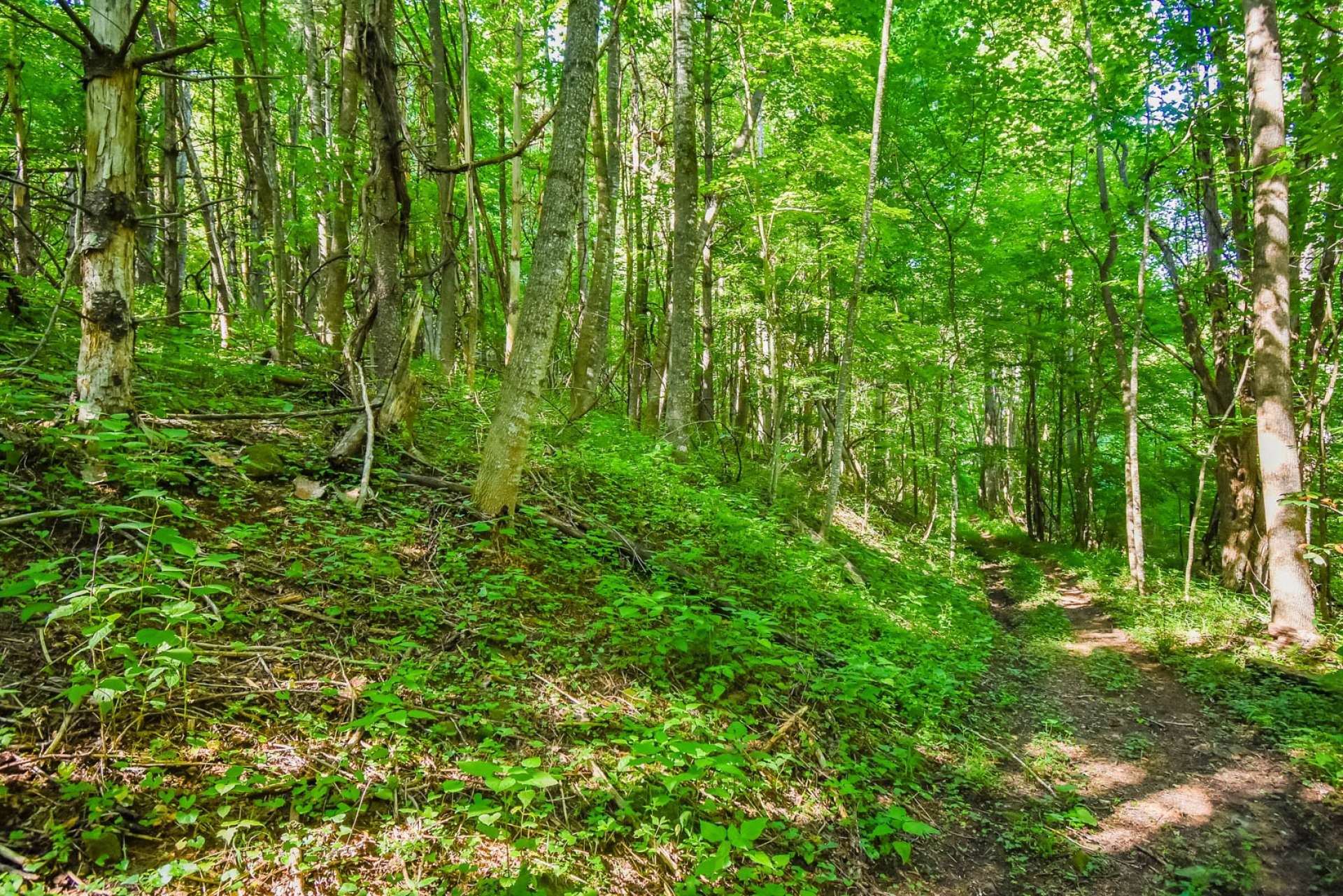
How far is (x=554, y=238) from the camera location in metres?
4.48

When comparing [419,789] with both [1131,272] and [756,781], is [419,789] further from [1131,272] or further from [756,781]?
[1131,272]

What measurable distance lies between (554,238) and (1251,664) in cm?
848

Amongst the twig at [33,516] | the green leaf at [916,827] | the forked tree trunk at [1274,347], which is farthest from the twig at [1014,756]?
the twig at [33,516]

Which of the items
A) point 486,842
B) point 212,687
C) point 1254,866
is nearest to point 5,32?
point 212,687

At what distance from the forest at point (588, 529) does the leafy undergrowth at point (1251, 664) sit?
0.07 m

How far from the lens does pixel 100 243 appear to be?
3232mm

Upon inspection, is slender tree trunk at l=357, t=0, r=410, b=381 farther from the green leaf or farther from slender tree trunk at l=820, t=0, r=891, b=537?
slender tree trunk at l=820, t=0, r=891, b=537

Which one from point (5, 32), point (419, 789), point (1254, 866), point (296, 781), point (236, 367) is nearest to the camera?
point (296, 781)

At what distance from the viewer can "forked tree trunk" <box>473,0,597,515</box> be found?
4457 millimetres

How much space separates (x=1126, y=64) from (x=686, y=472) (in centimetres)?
1111

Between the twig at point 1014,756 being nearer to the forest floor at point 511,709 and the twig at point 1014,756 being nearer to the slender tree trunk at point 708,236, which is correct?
the forest floor at point 511,709

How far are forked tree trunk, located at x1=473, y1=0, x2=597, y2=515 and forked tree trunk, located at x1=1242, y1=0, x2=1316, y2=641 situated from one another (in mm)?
7217

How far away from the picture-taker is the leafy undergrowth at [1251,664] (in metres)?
4.98

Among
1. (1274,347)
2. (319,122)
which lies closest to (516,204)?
(319,122)
